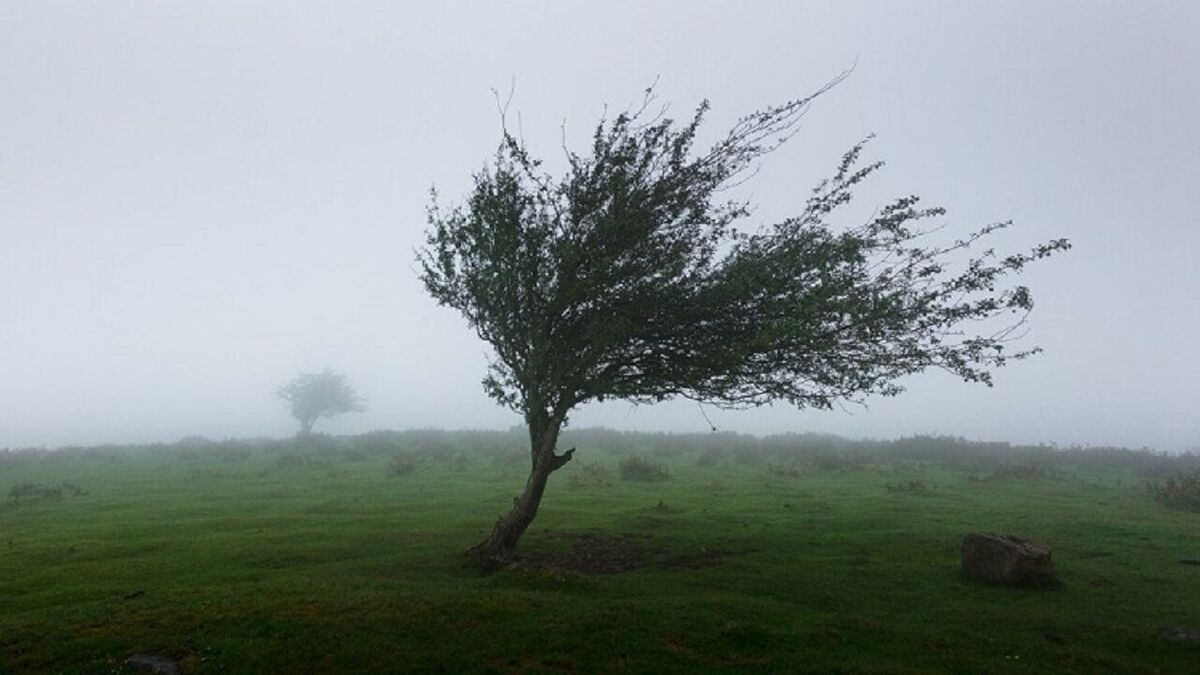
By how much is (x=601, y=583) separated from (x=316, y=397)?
124785 mm

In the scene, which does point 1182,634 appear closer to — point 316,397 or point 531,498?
point 531,498

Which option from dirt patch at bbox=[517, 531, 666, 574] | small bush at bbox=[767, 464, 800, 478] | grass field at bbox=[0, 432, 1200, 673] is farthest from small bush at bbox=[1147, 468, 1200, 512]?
dirt patch at bbox=[517, 531, 666, 574]

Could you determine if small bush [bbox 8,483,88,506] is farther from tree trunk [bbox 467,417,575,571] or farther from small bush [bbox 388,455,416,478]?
tree trunk [bbox 467,417,575,571]

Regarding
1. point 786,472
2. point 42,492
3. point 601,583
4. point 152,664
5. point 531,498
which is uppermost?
point 531,498

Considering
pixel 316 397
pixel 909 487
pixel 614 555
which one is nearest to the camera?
pixel 614 555

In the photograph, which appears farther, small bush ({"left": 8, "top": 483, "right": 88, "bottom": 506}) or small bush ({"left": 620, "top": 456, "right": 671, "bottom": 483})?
small bush ({"left": 620, "top": 456, "right": 671, "bottom": 483})

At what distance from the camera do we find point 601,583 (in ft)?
60.4

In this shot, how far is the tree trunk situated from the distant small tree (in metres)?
120

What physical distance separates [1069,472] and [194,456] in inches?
3230

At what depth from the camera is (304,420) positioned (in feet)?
434

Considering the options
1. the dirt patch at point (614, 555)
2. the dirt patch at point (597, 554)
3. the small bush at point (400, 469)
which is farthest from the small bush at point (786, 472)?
the small bush at point (400, 469)

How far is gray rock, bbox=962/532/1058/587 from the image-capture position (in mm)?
17656

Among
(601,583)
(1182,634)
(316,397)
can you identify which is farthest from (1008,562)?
(316,397)

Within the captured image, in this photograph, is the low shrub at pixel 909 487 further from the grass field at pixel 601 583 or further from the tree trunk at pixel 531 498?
the tree trunk at pixel 531 498
